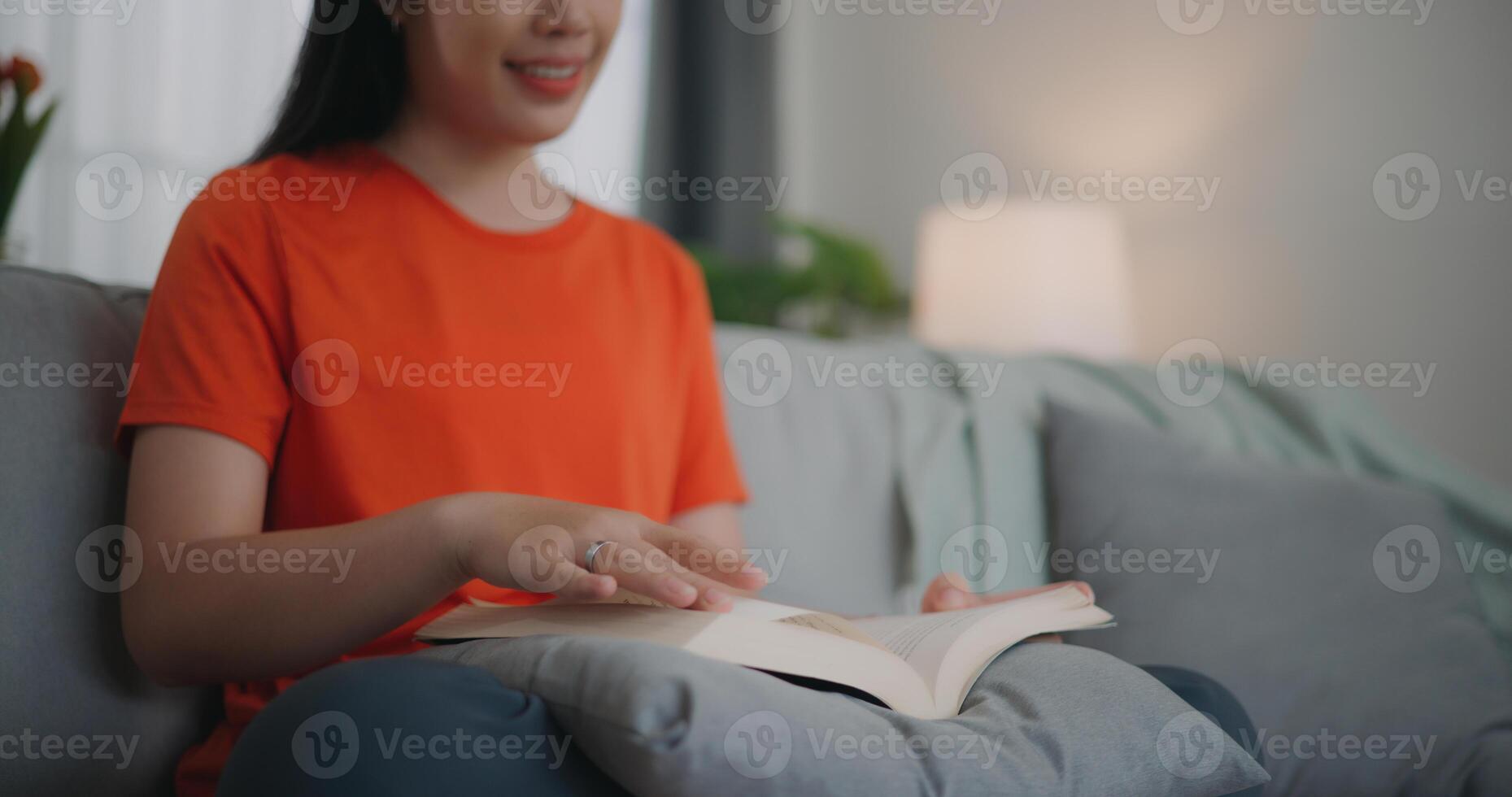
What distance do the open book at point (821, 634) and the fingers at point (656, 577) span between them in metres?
0.01

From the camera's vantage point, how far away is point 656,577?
64 centimetres

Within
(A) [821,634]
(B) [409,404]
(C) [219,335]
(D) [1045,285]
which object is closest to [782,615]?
(A) [821,634]

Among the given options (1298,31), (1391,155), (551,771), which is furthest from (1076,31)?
(551,771)

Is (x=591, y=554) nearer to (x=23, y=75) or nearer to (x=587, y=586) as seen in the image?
(x=587, y=586)

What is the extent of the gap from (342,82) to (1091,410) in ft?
2.83

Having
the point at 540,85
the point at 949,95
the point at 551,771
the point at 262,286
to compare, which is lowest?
the point at 551,771

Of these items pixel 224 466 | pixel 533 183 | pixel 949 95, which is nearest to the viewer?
pixel 224 466

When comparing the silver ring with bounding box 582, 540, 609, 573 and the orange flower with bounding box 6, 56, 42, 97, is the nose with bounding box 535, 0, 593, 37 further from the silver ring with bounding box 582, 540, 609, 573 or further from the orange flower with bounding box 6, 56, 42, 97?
the orange flower with bounding box 6, 56, 42, 97

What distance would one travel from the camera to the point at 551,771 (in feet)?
1.94

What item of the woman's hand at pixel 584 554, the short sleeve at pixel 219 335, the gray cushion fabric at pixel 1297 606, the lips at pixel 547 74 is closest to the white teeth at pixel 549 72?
the lips at pixel 547 74

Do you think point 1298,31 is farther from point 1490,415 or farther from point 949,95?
point 949,95

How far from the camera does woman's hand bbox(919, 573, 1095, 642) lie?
896 mm

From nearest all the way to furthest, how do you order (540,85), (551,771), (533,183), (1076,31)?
(551,771), (540,85), (533,183), (1076,31)

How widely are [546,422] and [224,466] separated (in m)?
0.25
